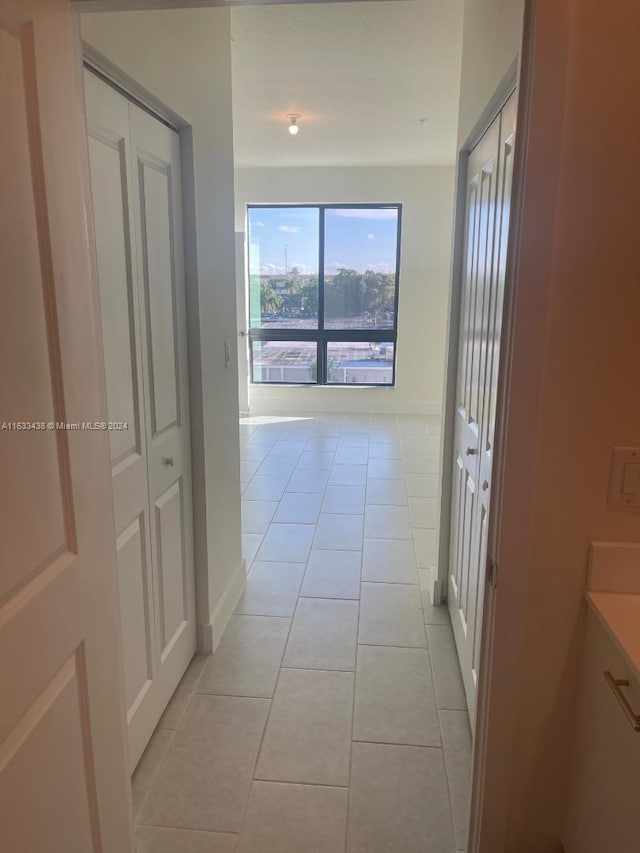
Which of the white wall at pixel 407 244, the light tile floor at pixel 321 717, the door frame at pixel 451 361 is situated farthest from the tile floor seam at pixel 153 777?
the white wall at pixel 407 244

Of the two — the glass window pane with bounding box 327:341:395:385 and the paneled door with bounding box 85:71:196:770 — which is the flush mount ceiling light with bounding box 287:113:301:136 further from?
the glass window pane with bounding box 327:341:395:385

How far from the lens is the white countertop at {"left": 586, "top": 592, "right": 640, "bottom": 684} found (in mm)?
1088

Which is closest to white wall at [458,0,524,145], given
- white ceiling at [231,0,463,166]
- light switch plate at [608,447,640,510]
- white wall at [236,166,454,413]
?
white ceiling at [231,0,463,166]

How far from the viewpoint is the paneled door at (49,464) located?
36.5 inches

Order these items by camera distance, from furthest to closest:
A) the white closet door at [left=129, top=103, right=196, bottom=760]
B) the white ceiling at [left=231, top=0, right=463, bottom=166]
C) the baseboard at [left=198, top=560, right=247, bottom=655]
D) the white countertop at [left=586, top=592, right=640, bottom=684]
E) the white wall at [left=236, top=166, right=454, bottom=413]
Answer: the white wall at [left=236, top=166, right=454, bottom=413] → the white ceiling at [left=231, top=0, right=463, bottom=166] → the baseboard at [left=198, top=560, right=247, bottom=655] → the white closet door at [left=129, top=103, right=196, bottom=760] → the white countertop at [left=586, top=592, right=640, bottom=684]

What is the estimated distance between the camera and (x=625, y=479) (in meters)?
1.26

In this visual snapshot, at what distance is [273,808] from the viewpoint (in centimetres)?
177

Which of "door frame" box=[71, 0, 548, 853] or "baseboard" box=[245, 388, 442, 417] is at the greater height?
"door frame" box=[71, 0, 548, 853]

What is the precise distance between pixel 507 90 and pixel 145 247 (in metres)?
1.15

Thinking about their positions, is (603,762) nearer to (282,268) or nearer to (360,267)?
(360,267)

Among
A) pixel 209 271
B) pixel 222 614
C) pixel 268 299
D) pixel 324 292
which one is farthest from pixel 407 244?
pixel 222 614

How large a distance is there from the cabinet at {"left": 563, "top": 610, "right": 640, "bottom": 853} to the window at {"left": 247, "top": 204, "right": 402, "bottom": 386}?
20.0 feet

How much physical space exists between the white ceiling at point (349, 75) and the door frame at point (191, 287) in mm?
761

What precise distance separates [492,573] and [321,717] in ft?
3.76
